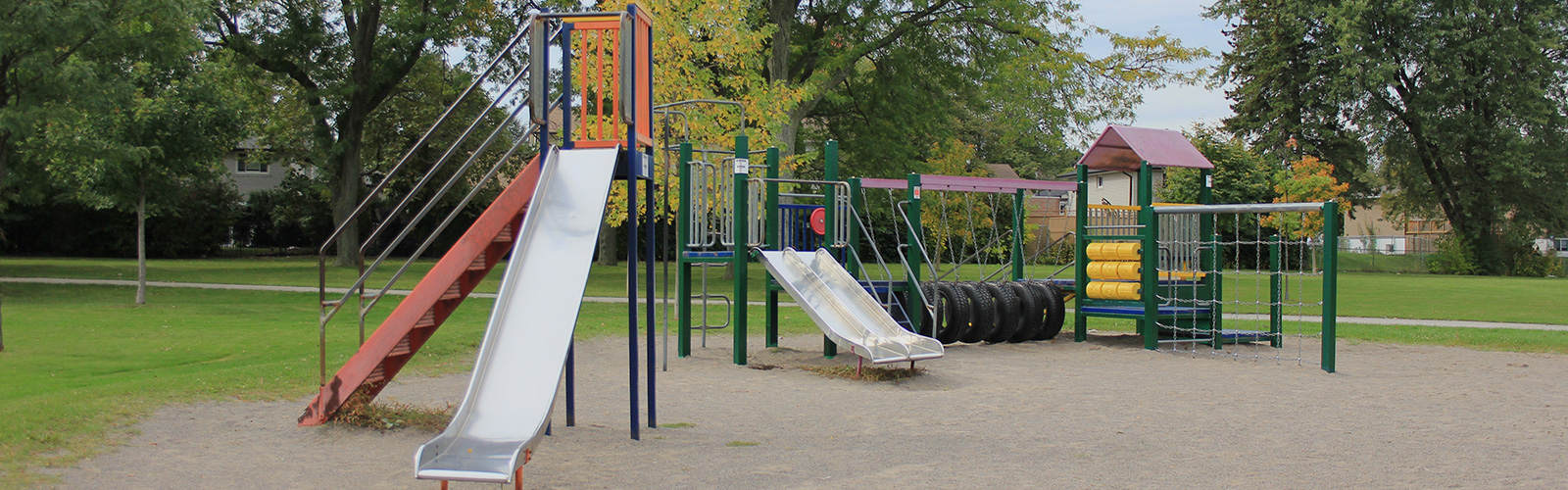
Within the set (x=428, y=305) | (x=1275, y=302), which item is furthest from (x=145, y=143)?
(x=1275, y=302)

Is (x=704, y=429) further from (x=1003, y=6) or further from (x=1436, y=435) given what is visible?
(x=1003, y=6)

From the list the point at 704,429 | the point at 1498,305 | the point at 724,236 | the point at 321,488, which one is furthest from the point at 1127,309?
the point at 1498,305

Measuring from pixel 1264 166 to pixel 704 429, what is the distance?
134 ft

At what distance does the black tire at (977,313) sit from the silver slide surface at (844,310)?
2035 millimetres

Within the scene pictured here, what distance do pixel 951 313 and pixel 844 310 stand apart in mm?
2442

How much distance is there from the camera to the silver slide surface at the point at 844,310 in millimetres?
10039

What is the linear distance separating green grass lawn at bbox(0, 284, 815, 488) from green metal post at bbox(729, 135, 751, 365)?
2693 millimetres

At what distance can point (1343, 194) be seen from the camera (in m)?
44.5

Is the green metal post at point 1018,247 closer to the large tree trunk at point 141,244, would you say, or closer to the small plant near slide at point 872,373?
the small plant near slide at point 872,373

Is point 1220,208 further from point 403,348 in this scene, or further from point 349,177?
point 349,177

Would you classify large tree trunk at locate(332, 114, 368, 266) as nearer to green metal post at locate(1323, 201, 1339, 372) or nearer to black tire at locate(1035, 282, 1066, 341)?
black tire at locate(1035, 282, 1066, 341)

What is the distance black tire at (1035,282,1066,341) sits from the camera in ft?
45.6

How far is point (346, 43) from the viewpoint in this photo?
3219 cm

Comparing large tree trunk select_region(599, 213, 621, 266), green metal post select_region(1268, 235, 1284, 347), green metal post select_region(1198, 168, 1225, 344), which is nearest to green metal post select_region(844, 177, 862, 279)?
green metal post select_region(1198, 168, 1225, 344)
